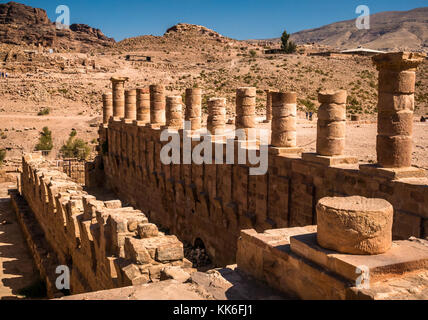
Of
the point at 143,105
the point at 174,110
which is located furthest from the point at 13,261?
the point at 143,105

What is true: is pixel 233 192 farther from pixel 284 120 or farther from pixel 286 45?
pixel 286 45

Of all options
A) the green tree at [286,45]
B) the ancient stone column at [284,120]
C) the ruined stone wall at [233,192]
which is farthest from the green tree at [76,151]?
the green tree at [286,45]

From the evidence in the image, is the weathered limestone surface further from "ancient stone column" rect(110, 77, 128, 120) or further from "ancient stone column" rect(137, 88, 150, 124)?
"ancient stone column" rect(110, 77, 128, 120)

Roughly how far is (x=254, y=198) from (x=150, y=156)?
7.16 meters

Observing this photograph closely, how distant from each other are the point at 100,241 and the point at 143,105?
11.9m

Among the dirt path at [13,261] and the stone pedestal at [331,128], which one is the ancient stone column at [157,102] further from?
the stone pedestal at [331,128]

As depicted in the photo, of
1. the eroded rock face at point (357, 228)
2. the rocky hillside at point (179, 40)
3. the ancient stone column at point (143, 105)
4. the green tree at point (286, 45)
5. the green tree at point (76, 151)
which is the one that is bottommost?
the green tree at point (76, 151)

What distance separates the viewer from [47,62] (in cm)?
5800

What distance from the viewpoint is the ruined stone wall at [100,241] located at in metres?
6.76

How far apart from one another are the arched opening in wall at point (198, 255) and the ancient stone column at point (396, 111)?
257 inches

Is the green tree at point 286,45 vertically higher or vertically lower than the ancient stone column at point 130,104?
higher

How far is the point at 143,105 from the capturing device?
769 inches
